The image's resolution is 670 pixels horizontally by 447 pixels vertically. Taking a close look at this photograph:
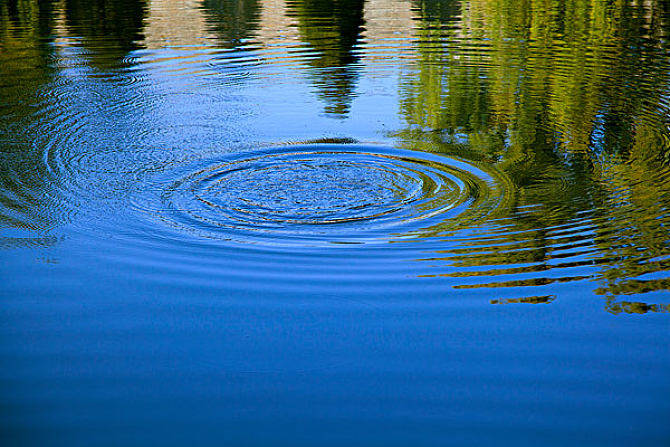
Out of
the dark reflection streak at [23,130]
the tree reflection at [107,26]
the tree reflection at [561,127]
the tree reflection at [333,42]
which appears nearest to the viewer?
the tree reflection at [561,127]

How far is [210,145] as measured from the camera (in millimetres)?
8562

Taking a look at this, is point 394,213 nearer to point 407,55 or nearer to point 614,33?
point 407,55

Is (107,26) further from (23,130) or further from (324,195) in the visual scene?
(324,195)

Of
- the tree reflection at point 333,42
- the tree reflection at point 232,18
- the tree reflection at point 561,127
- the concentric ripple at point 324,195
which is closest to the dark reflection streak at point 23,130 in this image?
the concentric ripple at point 324,195

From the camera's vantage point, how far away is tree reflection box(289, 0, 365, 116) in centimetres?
1155

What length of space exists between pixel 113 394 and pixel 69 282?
5.30 ft

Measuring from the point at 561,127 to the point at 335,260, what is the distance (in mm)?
5176

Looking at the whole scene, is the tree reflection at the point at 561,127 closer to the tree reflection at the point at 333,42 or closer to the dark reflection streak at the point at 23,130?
the tree reflection at the point at 333,42

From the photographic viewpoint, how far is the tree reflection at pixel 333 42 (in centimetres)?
1155

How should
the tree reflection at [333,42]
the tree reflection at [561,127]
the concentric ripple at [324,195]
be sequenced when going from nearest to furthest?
1. the tree reflection at [561,127]
2. the concentric ripple at [324,195]
3. the tree reflection at [333,42]

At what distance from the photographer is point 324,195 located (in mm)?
6879

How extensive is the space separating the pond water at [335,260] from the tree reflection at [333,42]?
21 centimetres

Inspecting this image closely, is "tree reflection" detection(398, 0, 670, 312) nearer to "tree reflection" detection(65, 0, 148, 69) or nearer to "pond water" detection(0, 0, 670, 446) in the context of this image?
"pond water" detection(0, 0, 670, 446)

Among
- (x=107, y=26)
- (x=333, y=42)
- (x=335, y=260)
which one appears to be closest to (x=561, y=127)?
(x=335, y=260)
